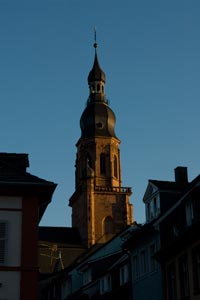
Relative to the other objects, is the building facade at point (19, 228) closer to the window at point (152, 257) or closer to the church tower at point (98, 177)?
the window at point (152, 257)

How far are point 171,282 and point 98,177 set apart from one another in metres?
78.9

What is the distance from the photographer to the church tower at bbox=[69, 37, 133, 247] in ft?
356

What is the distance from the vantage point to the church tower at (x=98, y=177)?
109 meters

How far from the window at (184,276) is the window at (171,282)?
120 centimetres

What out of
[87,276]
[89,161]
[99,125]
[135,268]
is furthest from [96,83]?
[135,268]

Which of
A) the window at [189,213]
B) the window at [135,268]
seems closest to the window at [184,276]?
the window at [189,213]

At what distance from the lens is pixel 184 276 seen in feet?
113

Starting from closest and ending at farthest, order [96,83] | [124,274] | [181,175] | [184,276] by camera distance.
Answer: [184,276]
[181,175]
[124,274]
[96,83]

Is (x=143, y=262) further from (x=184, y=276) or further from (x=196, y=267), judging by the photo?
(x=196, y=267)

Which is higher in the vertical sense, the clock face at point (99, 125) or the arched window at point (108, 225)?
the clock face at point (99, 125)

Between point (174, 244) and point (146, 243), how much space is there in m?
6.07

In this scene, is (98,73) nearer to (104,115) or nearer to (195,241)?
(104,115)

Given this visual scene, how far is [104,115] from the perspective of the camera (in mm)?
121750

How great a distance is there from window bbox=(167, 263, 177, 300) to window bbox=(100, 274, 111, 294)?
38.2 ft
